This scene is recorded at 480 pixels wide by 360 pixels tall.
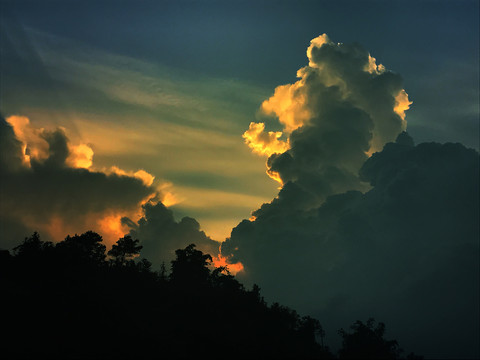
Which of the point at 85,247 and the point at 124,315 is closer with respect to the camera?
the point at 124,315

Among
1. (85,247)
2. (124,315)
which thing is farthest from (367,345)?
(85,247)

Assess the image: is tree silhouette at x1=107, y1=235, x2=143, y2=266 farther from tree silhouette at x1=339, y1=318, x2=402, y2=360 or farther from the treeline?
tree silhouette at x1=339, y1=318, x2=402, y2=360

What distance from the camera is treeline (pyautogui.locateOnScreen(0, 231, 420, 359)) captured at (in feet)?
198

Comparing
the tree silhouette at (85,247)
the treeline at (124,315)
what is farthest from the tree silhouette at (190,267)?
the tree silhouette at (85,247)

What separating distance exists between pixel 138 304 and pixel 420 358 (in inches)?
2296

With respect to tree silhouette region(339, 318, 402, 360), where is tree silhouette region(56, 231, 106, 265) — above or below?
above

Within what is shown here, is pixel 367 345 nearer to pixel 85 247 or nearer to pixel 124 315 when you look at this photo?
pixel 124 315

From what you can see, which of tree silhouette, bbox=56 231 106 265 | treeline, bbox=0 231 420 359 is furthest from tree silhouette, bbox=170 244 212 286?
tree silhouette, bbox=56 231 106 265

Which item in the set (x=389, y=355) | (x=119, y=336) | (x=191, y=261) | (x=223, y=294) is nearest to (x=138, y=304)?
(x=119, y=336)

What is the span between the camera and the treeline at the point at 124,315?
6034 cm

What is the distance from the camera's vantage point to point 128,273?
10281 centimetres

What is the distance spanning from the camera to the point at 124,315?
235 feet

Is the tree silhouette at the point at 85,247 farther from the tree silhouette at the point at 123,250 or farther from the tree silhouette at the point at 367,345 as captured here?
the tree silhouette at the point at 367,345

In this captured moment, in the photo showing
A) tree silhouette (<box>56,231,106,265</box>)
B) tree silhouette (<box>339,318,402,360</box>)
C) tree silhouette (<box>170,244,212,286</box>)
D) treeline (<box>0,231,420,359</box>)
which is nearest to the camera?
treeline (<box>0,231,420,359</box>)
